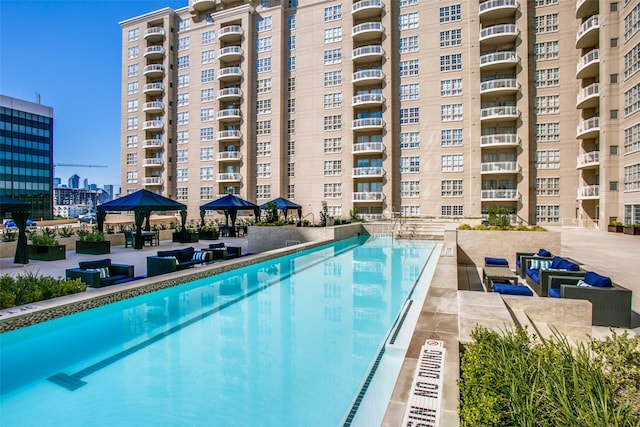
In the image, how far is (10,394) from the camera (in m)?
4.26

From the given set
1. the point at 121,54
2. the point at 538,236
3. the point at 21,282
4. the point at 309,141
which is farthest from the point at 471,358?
the point at 121,54

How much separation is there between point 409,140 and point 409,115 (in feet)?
7.99

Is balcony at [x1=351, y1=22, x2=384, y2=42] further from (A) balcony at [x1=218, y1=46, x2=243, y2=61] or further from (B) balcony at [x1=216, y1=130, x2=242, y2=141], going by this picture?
(B) balcony at [x1=216, y1=130, x2=242, y2=141]

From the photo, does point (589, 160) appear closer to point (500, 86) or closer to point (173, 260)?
point (500, 86)

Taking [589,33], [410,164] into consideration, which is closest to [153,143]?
[410,164]

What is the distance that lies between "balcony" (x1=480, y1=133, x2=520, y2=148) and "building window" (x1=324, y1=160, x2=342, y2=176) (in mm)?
13214

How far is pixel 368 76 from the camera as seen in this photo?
33.0 metres

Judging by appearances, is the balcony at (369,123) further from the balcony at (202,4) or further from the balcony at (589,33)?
the balcony at (202,4)

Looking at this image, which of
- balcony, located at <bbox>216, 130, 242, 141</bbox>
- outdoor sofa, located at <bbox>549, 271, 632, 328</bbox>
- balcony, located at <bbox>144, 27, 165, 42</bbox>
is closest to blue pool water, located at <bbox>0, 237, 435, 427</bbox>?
outdoor sofa, located at <bbox>549, 271, 632, 328</bbox>

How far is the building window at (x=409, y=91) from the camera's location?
32875 mm

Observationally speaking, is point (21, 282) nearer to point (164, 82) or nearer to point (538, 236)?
point (538, 236)

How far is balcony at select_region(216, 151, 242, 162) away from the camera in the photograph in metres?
38.3

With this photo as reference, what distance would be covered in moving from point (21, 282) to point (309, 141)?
31.4 meters

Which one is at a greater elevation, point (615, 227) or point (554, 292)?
point (615, 227)
